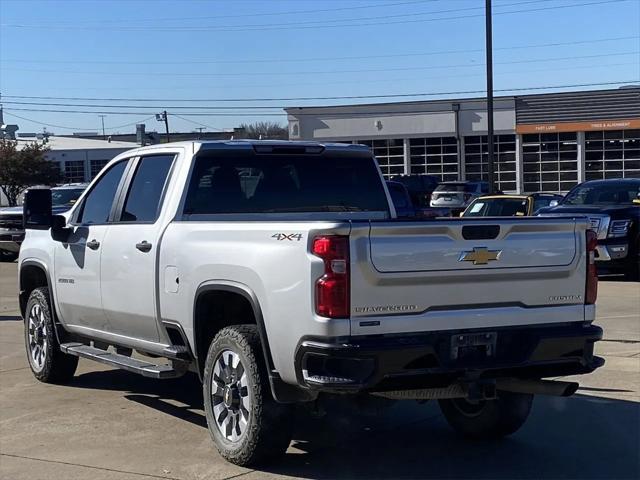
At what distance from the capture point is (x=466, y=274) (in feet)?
18.6

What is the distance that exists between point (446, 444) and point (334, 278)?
2109 mm

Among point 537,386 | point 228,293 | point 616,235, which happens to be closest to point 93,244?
point 228,293

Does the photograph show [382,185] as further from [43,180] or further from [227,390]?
[43,180]

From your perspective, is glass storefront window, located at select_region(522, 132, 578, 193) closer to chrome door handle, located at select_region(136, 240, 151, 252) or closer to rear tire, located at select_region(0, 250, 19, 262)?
rear tire, located at select_region(0, 250, 19, 262)

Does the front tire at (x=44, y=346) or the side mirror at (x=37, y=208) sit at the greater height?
the side mirror at (x=37, y=208)

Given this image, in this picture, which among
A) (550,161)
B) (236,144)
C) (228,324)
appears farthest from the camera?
(550,161)

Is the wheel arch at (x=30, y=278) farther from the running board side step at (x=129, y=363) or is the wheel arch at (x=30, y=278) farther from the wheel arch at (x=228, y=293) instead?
the wheel arch at (x=228, y=293)

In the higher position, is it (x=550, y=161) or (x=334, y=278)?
(x=334, y=278)

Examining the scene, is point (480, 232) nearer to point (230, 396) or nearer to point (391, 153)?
point (230, 396)

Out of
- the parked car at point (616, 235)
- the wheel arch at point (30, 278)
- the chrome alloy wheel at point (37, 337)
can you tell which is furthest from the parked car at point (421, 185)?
the chrome alloy wheel at point (37, 337)

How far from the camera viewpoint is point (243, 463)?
6098 mm

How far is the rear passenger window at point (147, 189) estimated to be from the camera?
7352 millimetres

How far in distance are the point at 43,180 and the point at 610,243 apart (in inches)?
1435

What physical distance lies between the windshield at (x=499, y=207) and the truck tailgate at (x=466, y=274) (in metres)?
14.2
